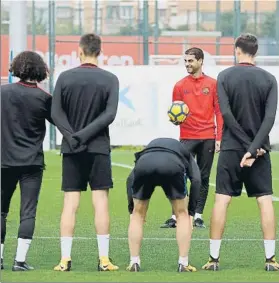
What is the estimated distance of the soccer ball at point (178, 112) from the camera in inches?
457

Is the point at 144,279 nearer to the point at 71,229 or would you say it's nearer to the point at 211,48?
the point at 71,229

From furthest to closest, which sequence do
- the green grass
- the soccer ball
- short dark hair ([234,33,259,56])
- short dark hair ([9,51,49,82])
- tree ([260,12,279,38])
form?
tree ([260,12,279,38]) < the soccer ball < short dark hair ([234,33,259,56]) < short dark hair ([9,51,49,82]) < the green grass

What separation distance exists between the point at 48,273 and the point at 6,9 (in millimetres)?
29160

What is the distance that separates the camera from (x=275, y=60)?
32.4 m

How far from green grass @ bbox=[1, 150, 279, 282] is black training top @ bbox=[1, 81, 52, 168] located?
37.1 inches

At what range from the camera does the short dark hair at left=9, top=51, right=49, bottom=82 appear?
32.4ft

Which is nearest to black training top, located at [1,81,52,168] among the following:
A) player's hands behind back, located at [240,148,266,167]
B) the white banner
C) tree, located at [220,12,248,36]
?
player's hands behind back, located at [240,148,266,167]

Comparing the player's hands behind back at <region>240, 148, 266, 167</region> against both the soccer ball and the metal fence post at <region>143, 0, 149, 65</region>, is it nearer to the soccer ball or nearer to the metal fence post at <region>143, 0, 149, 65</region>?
the soccer ball

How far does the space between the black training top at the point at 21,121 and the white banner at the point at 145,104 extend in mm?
19377

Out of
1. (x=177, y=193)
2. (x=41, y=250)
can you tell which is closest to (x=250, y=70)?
(x=177, y=193)

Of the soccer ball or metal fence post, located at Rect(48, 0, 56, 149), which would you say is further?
metal fence post, located at Rect(48, 0, 56, 149)

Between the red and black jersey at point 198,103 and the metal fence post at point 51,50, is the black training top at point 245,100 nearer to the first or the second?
the red and black jersey at point 198,103

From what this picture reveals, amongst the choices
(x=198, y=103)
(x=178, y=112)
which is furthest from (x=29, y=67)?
(x=198, y=103)

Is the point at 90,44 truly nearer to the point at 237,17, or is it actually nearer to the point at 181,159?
the point at 181,159
